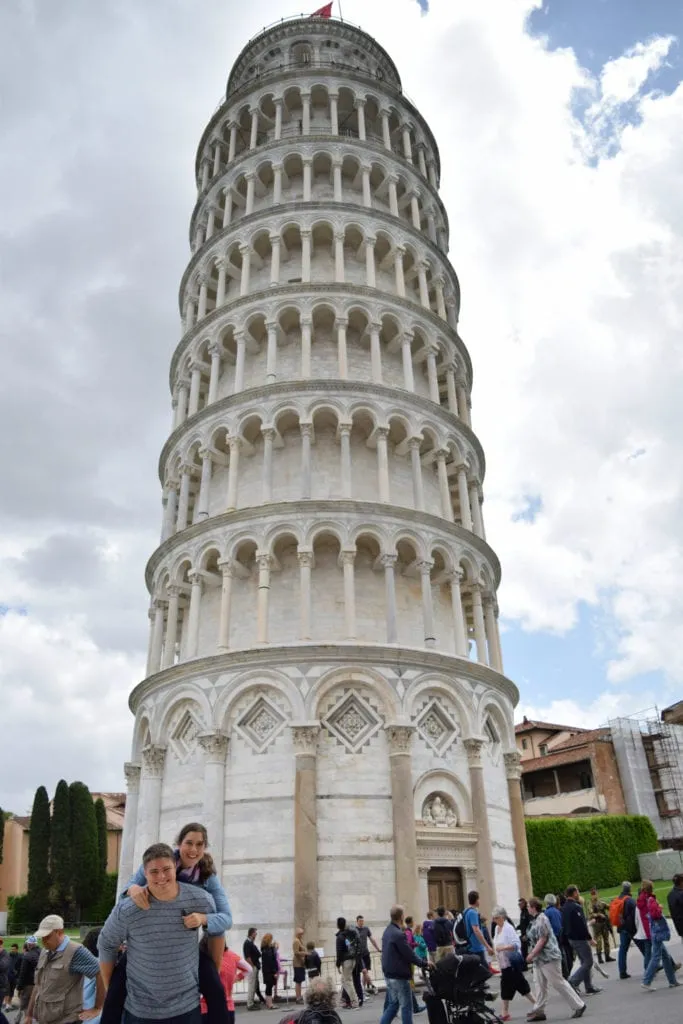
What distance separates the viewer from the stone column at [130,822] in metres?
26.4

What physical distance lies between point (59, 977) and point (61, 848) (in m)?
52.6

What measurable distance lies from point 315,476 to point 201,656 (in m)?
7.64

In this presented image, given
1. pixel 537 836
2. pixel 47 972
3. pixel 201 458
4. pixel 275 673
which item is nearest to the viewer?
pixel 47 972

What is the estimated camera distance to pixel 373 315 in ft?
104

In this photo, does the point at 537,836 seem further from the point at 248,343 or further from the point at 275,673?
the point at 248,343

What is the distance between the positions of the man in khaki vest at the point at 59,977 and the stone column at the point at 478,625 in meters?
22.3

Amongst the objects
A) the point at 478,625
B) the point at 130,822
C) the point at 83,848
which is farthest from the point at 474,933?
the point at 83,848

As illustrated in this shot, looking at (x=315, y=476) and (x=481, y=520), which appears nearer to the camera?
(x=315, y=476)

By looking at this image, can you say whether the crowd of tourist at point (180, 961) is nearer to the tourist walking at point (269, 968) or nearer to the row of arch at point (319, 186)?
the tourist walking at point (269, 968)

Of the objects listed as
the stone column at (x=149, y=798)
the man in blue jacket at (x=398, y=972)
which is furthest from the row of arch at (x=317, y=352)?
the man in blue jacket at (x=398, y=972)

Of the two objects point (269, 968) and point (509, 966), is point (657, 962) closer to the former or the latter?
point (509, 966)

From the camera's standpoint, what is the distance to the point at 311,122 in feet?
123

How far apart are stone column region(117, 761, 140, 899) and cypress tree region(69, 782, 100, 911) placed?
96.5ft

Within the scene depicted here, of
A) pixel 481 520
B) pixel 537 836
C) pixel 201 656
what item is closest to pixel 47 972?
pixel 201 656
